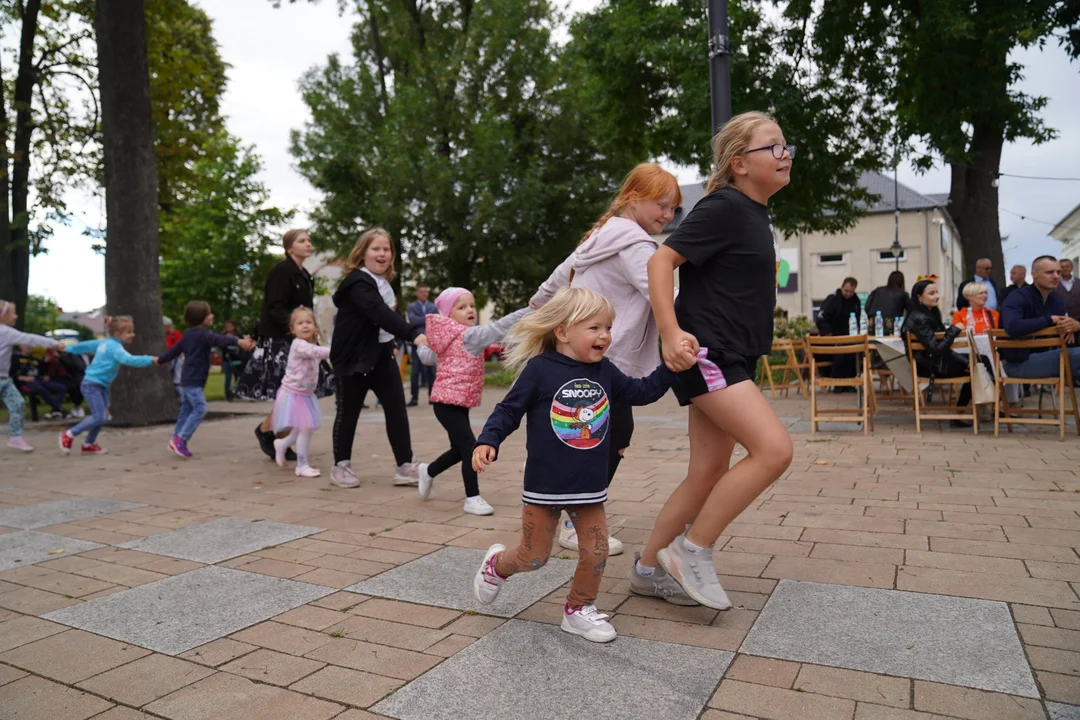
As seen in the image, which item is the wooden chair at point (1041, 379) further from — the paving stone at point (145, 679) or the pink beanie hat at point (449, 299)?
the paving stone at point (145, 679)

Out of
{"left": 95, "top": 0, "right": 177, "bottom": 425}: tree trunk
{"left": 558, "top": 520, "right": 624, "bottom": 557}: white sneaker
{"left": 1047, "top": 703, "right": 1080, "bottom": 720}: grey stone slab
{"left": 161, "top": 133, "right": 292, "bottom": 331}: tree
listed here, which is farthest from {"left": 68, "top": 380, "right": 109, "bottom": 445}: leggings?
{"left": 161, "top": 133, "right": 292, "bottom": 331}: tree

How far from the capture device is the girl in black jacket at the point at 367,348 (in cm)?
597

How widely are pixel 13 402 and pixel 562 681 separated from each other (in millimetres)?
8592

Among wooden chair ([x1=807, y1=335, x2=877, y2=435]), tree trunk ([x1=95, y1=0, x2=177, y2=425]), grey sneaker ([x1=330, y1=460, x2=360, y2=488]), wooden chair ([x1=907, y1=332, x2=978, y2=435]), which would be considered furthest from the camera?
tree trunk ([x1=95, y1=0, x2=177, y2=425])

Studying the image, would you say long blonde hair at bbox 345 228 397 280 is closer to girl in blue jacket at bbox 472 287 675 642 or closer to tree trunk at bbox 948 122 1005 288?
girl in blue jacket at bbox 472 287 675 642

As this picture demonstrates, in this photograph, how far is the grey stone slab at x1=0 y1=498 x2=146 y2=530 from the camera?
5363 millimetres

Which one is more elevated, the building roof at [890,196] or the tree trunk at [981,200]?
the building roof at [890,196]

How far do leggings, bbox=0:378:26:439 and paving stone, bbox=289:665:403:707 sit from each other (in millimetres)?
7676

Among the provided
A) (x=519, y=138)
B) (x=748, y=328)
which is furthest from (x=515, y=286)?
(x=748, y=328)

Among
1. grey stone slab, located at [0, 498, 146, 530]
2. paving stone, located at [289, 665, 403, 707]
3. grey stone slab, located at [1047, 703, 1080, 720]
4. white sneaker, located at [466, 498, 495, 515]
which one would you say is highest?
white sneaker, located at [466, 498, 495, 515]

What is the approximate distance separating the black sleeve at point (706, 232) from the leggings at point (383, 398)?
11.8 ft

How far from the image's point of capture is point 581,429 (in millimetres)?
2992

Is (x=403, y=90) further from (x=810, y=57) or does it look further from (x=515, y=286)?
(x=810, y=57)

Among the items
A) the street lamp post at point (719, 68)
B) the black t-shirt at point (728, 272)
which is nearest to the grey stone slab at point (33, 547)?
the black t-shirt at point (728, 272)
